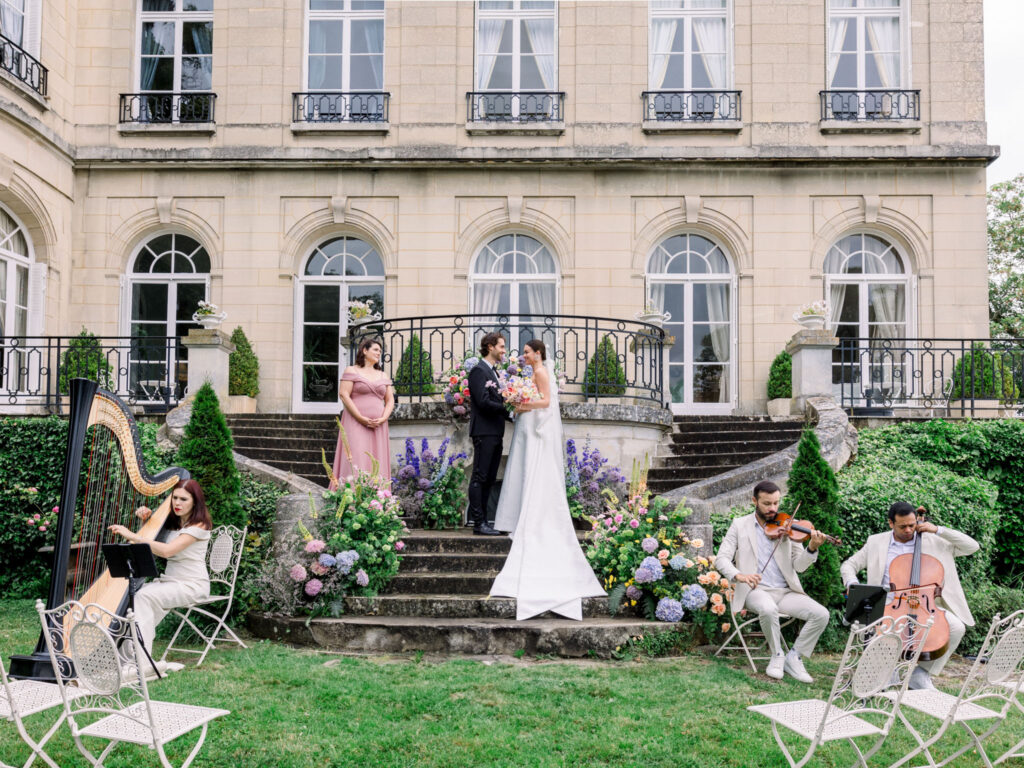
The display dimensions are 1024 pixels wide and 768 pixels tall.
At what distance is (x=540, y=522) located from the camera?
8164 millimetres

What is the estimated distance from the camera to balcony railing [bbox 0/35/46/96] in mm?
13594

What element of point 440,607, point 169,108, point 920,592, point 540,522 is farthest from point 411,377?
point 169,108

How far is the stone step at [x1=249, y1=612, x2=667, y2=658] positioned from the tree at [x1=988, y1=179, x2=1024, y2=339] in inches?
855

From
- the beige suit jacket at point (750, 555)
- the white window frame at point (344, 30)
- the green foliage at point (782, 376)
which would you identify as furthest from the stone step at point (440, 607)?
the white window frame at point (344, 30)

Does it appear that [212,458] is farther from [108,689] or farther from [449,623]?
[108,689]

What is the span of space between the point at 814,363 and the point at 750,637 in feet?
20.4

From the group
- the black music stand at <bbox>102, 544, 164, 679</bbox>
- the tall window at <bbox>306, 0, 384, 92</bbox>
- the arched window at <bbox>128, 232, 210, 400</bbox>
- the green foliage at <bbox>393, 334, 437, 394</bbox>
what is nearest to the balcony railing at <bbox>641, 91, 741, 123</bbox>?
the tall window at <bbox>306, 0, 384, 92</bbox>

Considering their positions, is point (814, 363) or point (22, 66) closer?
point (814, 363)

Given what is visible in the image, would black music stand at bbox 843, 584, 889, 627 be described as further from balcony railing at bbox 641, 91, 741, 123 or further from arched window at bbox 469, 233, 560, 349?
balcony railing at bbox 641, 91, 741, 123

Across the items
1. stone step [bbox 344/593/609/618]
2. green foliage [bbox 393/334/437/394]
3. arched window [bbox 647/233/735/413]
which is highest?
arched window [bbox 647/233/735/413]

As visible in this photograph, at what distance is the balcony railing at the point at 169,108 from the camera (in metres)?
15.5

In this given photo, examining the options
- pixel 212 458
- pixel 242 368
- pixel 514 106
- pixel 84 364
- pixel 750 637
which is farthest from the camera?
pixel 514 106

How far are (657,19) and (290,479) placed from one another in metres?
10.3

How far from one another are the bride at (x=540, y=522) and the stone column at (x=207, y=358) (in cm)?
614
